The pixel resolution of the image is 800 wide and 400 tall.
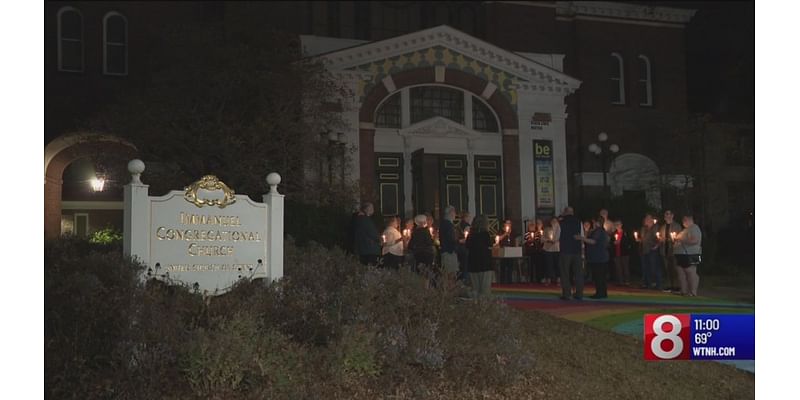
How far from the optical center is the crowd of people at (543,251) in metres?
11.6

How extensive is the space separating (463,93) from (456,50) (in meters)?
1.24

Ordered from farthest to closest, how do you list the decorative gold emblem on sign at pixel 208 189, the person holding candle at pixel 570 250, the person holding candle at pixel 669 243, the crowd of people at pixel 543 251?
1. the person holding candle at pixel 669 243
2. the person holding candle at pixel 570 250
3. the crowd of people at pixel 543 251
4. the decorative gold emblem on sign at pixel 208 189

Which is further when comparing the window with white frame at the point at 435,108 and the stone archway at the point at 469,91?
the window with white frame at the point at 435,108

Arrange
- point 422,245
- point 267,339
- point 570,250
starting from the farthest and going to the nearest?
point 570,250 → point 422,245 → point 267,339

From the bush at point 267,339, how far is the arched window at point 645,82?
17.6m

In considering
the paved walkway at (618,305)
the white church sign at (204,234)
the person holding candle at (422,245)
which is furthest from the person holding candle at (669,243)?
the white church sign at (204,234)

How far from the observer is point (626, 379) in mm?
7973

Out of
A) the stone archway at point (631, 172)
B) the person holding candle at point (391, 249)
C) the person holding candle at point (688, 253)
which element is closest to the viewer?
the person holding candle at point (391, 249)

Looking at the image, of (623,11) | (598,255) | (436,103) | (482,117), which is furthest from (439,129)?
(623,11)

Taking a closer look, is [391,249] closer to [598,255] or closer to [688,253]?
[598,255]

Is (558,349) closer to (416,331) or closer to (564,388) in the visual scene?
(564,388)

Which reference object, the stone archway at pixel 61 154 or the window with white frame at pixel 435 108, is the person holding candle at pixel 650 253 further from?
the stone archway at pixel 61 154

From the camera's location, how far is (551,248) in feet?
49.5

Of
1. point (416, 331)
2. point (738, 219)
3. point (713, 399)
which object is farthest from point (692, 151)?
point (416, 331)
